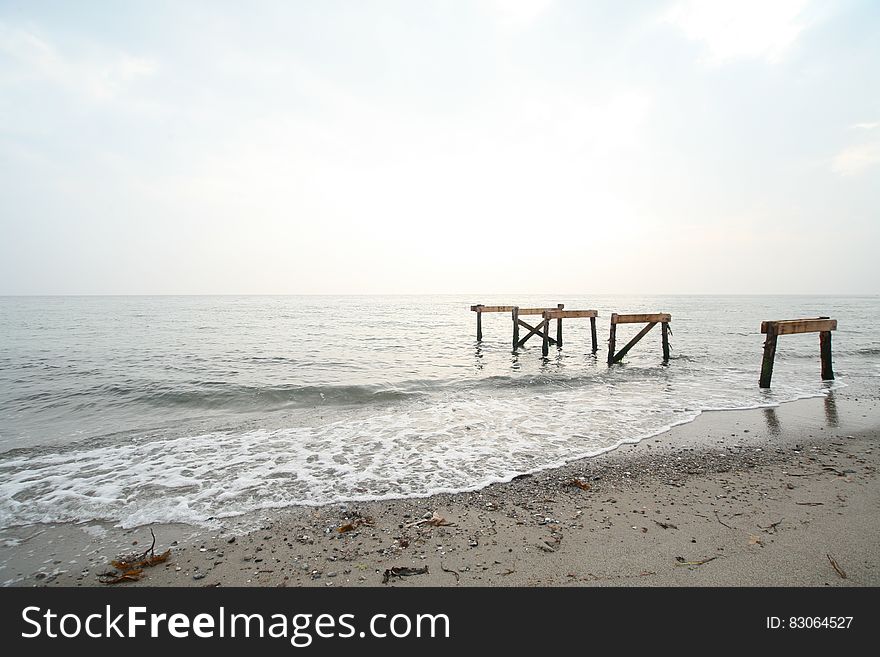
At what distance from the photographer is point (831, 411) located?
872 centimetres

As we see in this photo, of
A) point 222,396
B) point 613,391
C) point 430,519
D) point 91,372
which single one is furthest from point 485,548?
point 91,372

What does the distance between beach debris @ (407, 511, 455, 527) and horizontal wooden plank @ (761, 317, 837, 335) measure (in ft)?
36.3

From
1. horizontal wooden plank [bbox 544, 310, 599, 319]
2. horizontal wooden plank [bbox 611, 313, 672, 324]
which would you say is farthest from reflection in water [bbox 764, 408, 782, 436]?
horizontal wooden plank [bbox 544, 310, 599, 319]

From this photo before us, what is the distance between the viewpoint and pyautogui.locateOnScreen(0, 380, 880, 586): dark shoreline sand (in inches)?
131

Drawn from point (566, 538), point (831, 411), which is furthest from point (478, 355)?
point (566, 538)

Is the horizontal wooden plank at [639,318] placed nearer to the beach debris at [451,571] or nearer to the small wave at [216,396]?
the small wave at [216,396]

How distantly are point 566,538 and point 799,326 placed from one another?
1176 centimetres

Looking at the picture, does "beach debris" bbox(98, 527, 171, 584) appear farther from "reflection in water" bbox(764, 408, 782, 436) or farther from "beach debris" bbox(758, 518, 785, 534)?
"reflection in water" bbox(764, 408, 782, 436)

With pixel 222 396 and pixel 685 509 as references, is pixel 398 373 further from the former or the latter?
pixel 685 509

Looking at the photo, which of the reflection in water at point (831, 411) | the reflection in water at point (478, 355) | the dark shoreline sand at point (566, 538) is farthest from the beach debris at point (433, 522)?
the reflection in water at point (478, 355)

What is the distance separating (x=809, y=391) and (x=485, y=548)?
12188 mm

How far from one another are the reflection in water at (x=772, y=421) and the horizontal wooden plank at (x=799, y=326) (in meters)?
3.00

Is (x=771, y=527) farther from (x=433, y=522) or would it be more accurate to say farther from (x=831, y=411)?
(x=831, y=411)
